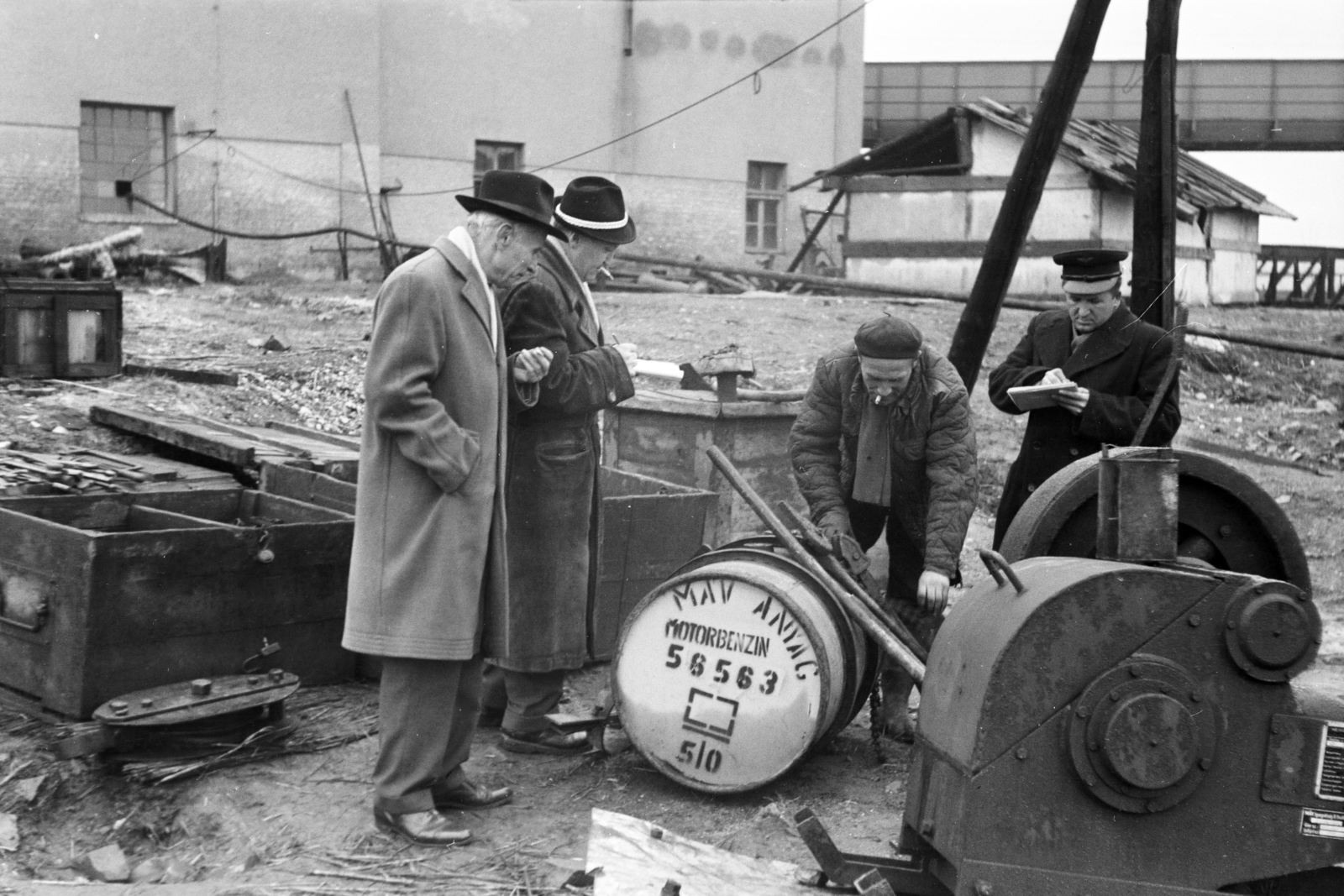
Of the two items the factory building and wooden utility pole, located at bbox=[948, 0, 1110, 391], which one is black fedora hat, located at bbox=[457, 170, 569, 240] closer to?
wooden utility pole, located at bbox=[948, 0, 1110, 391]

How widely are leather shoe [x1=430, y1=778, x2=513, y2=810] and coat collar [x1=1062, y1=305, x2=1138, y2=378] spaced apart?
Answer: 271 centimetres

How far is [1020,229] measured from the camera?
25.9 feet

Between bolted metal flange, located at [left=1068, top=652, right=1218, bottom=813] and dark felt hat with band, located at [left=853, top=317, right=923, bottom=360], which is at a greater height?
dark felt hat with band, located at [left=853, top=317, right=923, bottom=360]

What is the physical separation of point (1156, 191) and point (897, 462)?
2593 mm

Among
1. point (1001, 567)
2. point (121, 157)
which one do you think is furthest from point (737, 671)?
point (121, 157)

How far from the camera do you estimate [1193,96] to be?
34.4 m

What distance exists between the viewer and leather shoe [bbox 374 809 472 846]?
14.8 feet

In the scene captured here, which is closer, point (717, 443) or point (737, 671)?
point (737, 671)

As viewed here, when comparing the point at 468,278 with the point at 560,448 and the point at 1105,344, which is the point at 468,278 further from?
the point at 1105,344

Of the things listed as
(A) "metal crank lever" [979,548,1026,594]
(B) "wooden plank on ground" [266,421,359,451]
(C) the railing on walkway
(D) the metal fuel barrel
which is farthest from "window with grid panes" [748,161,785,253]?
(A) "metal crank lever" [979,548,1026,594]

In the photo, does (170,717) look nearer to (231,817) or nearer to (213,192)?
(231,817)

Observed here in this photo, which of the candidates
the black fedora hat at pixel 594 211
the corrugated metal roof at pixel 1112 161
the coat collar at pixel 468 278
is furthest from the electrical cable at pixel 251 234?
the coat collar at pixel 468 278

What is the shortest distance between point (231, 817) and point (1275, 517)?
3355 mm

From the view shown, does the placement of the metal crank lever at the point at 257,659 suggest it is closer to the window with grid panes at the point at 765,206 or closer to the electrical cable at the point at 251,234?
the electrical cable at the point at 251,234
